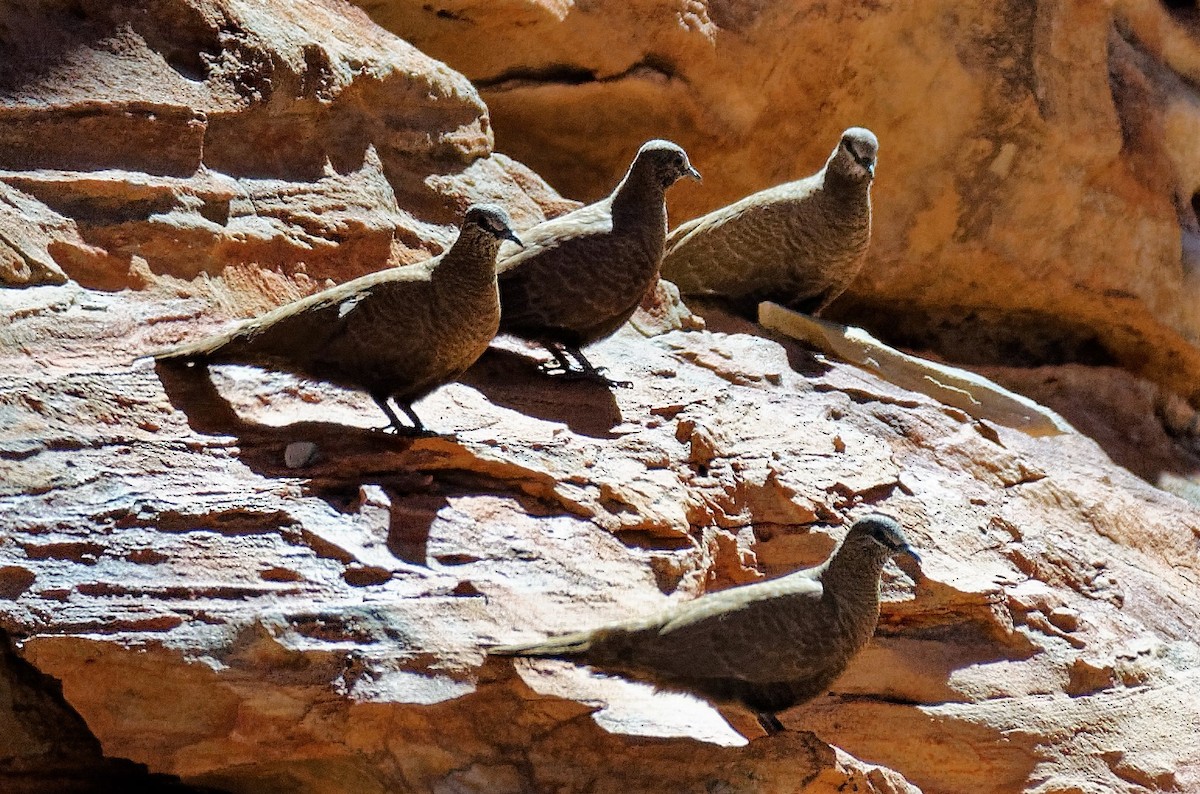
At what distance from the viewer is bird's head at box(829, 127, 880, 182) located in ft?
20.4

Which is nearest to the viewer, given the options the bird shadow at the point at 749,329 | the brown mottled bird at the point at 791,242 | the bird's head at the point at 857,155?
the bird shadow at the point at 749,329

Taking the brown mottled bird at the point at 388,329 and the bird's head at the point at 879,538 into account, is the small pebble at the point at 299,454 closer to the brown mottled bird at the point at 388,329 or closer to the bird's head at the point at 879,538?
the brown mottled bird at the point at 388,329

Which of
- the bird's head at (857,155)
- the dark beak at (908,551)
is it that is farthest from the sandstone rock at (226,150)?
the dark beak at (908,551)

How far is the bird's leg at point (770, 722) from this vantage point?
158 inches

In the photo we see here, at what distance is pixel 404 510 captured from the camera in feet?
13.8

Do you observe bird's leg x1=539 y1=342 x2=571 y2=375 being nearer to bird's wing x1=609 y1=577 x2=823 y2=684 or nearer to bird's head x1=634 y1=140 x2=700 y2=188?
bird's head x1=634 y1=140 x2=700 y2=188

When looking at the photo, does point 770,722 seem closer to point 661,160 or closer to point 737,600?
point 737,600

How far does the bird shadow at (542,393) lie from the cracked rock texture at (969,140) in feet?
9.10

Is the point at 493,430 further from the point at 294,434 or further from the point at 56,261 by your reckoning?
the point at 56,261

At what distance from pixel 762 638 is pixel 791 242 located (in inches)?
114

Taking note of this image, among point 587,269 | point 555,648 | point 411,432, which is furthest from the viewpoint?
point 587,269

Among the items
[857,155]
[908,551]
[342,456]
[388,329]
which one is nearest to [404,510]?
[342,456]

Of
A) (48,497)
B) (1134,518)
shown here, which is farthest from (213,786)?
(1134,518)

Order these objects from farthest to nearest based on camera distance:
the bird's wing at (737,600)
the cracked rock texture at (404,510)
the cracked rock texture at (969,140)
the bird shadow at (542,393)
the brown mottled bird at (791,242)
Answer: the cracked rock texture at (969,140) → the brown mottled bird at (791,242) → the bird shadow at (542,393) → the bird's wing at (737,600) → the cracked rock texture at (404,510)
